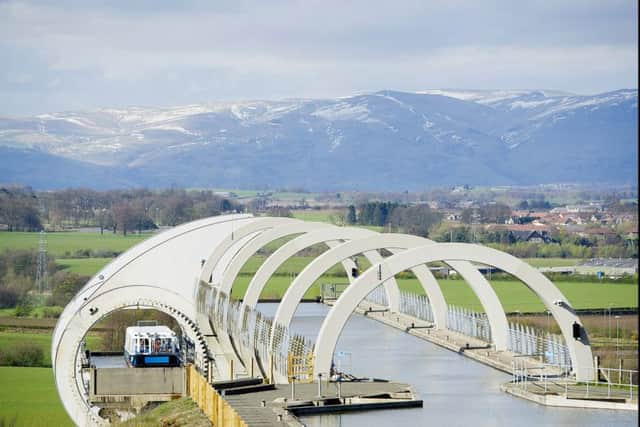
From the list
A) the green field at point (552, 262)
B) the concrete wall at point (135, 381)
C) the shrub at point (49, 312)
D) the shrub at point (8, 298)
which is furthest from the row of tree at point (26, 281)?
the concrete wall at point (135, 381)

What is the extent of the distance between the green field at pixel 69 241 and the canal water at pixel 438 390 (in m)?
43.5

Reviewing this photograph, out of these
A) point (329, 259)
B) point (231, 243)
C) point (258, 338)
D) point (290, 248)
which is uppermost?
point (231, 243)

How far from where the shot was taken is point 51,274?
6338cm

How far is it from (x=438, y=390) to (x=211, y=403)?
192 inches

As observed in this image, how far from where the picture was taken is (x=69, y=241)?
279 feet

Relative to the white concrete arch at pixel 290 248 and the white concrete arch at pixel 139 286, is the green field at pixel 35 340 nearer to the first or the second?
the white concrete arch at pixel 139 286

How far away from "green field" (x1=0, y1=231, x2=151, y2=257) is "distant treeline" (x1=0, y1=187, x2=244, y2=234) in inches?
101

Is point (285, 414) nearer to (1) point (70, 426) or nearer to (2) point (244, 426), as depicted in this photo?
(2) point (244, 426)

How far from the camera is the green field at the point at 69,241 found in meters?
75.3

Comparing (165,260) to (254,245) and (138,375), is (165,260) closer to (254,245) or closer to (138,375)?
(254,245)

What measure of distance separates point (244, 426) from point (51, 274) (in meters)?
48.8

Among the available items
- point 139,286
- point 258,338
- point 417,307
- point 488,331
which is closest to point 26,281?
point 417,307

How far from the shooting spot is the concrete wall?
28.5 m

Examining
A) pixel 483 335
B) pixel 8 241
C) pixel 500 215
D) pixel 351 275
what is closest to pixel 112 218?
pixel 8 241
